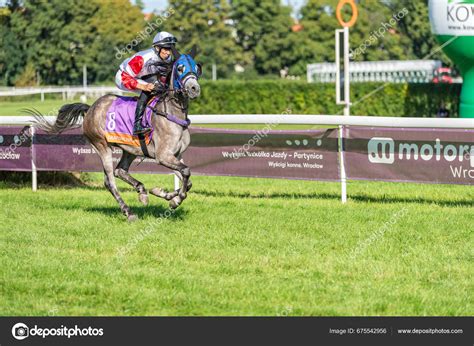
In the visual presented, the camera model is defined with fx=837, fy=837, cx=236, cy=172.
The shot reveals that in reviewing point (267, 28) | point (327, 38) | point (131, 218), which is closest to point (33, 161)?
point (131, 218)

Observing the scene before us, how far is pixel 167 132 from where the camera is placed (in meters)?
9.13

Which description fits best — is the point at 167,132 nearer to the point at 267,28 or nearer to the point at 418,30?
the point at 267,28

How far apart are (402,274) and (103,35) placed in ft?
201

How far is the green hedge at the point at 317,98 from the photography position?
28.6m

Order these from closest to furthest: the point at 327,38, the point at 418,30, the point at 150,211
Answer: the point at 150,211
the point at 327,38
the point at 418,30

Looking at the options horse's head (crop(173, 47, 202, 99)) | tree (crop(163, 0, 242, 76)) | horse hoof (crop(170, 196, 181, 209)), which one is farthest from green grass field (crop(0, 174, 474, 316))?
tree (crop(163, 0, 242, 76))

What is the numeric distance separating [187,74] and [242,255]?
2.05m

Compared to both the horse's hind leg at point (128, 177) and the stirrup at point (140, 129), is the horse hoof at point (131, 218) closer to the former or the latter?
the horse's hind leg at point (128, 177)

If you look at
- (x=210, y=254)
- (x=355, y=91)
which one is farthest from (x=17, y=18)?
(x=210, y=254)

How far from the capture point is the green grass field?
6012 millimetres

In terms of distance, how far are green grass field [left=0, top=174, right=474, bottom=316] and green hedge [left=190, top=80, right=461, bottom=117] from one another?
17573 mm

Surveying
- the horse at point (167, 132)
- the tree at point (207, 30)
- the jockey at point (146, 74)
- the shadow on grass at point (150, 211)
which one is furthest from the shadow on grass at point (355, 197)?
the tree at point (207, 30)

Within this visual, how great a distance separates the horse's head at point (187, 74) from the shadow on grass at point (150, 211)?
5.37 ft

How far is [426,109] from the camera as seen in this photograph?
1134 inches
